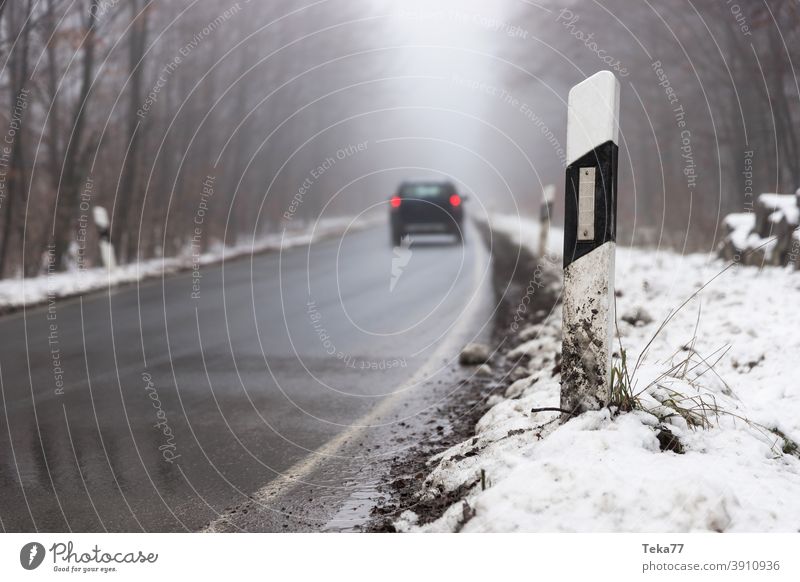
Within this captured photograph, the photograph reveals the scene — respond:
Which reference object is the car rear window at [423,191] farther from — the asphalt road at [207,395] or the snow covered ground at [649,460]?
the snow covered ground at [649,460]

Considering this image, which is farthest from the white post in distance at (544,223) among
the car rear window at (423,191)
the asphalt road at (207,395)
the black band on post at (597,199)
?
the black band on post at (597,199)

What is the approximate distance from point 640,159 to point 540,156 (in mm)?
20177

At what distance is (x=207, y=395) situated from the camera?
→ 5418 millimetres

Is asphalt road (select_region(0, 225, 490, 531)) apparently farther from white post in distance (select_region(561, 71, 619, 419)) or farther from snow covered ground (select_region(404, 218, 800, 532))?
white post in distance (select_region(561, 71, 619, 419))

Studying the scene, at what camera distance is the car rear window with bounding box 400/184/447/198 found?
19656 mm

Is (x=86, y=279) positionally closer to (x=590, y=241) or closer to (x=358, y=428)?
(x=358, y=428)

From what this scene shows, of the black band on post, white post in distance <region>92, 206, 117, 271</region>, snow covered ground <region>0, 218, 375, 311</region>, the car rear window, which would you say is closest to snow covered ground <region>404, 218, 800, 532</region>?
the black band on post

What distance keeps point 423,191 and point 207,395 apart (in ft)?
48.9

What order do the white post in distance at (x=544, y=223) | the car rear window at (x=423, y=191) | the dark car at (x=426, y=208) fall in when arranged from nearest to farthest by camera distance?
the white post in distance at (x=544, y=223), the dark car at (x=426, y=208), the car rear window at (x=423, y=191)

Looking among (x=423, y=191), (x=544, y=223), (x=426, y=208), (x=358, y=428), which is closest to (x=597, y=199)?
(x=358, y=428)

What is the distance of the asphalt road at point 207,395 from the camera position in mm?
3502

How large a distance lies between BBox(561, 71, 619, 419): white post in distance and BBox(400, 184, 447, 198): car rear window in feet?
54.0

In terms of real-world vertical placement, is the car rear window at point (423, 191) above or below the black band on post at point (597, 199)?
above

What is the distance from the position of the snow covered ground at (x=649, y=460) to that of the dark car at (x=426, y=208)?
1495 centimetres
